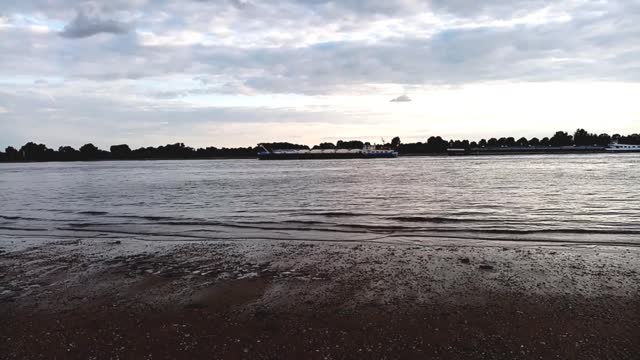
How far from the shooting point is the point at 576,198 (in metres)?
22.4

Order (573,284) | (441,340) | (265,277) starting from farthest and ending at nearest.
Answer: (265,277), (573,284), (441,340)

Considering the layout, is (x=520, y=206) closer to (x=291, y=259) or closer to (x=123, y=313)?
(x=291, y=259)

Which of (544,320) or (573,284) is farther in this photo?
(573,284)

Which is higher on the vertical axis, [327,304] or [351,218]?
[327,304]

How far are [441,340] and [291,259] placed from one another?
4.95 m

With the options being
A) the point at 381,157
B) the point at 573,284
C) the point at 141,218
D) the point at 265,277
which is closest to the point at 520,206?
the point at 573,284

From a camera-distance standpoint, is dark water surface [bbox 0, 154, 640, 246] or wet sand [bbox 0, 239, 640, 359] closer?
wet sand [bbox 0, 239, 640, 359]

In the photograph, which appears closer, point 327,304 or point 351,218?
point 327,304

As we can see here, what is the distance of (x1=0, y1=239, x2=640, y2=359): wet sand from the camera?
5.29m

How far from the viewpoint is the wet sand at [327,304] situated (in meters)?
5.29

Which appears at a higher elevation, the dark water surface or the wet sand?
the wet sand

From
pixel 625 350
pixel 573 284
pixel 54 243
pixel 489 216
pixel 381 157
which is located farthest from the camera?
pixel 381 157

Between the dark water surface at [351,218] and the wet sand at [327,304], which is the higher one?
the wet sand at [327,304]

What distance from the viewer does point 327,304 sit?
678 cm
